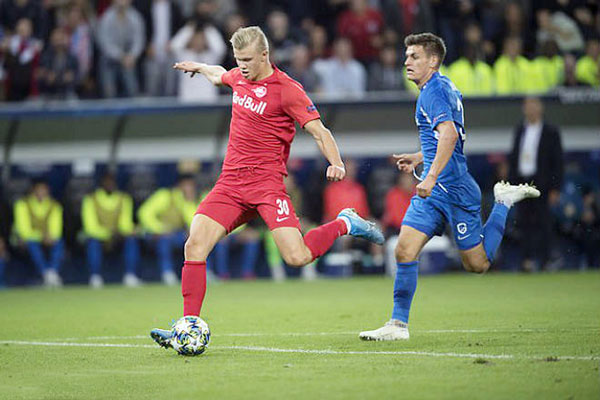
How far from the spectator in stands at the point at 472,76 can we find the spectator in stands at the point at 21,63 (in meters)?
7.04

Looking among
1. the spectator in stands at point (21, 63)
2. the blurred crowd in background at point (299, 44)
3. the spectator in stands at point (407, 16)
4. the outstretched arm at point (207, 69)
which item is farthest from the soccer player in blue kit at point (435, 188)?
the spectator in stands at point (21, 63)

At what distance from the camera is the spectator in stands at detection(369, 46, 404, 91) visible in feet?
60.6

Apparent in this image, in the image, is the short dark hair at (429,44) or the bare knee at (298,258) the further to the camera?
the short dark hair at (429,44)

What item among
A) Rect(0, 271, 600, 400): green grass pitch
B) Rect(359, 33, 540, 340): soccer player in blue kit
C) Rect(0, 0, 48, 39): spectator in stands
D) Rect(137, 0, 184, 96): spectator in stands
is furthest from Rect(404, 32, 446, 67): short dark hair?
Rect(0, 0, 48, 39): spectator in stands

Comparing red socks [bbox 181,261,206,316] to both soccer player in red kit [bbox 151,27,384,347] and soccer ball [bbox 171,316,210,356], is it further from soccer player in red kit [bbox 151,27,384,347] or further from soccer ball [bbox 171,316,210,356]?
soccer ball [bbox 171,316,210,356]

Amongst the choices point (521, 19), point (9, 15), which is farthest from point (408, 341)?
point (9, 15)

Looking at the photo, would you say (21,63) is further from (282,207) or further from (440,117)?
(440,117)

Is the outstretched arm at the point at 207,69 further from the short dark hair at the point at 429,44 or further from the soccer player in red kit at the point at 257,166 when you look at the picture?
the short dark hair at the point at 429,44

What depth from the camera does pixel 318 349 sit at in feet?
25.4

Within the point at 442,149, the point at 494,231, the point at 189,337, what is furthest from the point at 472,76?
the point at 189,337

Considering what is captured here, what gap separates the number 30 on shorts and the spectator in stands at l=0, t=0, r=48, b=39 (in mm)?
12564

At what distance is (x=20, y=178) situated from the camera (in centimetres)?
1880

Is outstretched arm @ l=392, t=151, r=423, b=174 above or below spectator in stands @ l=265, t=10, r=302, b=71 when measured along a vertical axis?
below

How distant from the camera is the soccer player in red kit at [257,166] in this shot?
25.2ft
